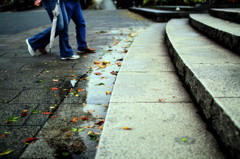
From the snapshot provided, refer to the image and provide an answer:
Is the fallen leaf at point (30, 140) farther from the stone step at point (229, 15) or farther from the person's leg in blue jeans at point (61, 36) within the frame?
the stone step at point (229, 15)

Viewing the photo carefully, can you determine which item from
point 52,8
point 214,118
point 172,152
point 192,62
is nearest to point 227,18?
point 192,62

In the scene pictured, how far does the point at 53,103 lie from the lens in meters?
2.48

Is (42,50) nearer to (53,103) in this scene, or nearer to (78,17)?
(78,17)

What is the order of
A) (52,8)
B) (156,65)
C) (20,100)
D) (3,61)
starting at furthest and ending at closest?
1. (3,61)
2. (52,8)
3. (156,65)
4. (20,100)

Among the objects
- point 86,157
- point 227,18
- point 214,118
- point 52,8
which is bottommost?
point 86,157

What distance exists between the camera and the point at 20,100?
2.56 m

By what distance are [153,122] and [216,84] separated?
0.65 meters

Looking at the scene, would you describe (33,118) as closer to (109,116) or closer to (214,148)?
(109,116)

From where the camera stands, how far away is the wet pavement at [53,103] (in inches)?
68.8

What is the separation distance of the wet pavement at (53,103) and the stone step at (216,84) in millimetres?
911

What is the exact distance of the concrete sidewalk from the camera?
Answer: 1.54m

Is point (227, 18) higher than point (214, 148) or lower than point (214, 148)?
higher

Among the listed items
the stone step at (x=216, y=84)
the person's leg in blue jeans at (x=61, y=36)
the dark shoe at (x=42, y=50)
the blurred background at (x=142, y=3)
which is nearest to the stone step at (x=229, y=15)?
the stone step at (x=216, y=84)

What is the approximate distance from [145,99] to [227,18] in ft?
12.9
